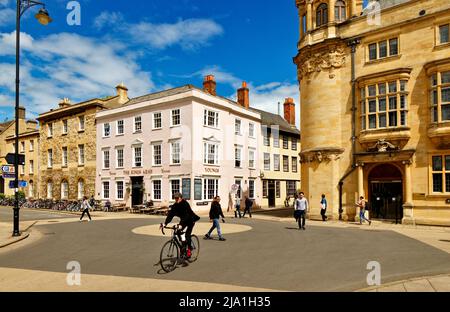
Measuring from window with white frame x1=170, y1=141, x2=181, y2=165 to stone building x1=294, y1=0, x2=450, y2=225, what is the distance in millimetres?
10930

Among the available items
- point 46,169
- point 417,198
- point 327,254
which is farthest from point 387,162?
point 46,169

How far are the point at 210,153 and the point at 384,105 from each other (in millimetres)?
15135

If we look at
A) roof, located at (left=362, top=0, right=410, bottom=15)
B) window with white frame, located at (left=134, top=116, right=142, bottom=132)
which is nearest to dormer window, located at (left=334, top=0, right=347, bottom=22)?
roof, located at (left=362, top=0, right=410, bottom=15)

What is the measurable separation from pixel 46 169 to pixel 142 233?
3215 centimetres

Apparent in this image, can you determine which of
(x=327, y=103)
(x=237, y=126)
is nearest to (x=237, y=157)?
(x=237, y=126)

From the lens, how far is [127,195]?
107 ft

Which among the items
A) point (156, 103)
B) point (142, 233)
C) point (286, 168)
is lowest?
point (142, 233)

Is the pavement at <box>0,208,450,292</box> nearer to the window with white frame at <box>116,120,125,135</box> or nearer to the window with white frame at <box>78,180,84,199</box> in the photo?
the window with white frame at <box>116,120,125,135</box>

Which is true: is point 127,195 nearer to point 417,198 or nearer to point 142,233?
point 142,233

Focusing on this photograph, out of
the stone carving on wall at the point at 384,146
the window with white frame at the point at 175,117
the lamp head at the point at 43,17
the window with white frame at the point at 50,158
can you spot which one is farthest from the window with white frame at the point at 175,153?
the window with white frame at the point at 50,158

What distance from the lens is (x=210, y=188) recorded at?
30188 millimetres

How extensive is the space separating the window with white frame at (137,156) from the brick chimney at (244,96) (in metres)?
13.0

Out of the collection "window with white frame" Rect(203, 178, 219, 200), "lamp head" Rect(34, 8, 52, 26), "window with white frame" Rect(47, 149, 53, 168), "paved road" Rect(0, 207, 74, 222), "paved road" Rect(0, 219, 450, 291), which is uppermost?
"lamp head" Rect(34, 8, 52, 26)

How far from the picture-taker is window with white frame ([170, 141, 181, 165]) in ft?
96.4
